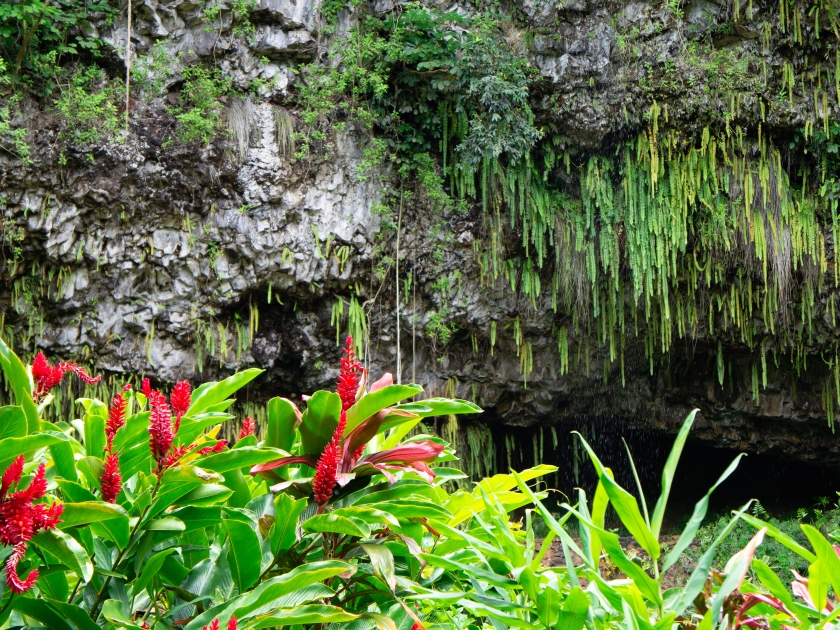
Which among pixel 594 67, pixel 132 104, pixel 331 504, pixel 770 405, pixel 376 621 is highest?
pixel 594 67

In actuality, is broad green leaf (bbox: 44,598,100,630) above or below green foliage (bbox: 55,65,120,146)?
below

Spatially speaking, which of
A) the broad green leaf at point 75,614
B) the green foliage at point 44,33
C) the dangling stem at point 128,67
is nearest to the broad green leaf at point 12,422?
the broad green leaf at point 75,614

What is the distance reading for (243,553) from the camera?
898 mm

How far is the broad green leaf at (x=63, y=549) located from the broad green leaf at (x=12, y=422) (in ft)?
0.43

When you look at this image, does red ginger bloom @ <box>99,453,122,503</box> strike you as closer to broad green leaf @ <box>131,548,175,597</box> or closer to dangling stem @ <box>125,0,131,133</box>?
broad green leaf @ <box>131,548,175,597</box>

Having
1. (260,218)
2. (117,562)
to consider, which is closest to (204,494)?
(117,562)

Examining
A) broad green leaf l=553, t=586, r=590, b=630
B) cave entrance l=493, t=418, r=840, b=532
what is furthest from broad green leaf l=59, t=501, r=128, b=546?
cave entrance l=493, t=418, r=840, b=532

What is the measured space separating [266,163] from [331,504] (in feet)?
14.6

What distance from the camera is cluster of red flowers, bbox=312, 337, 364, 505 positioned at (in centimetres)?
87

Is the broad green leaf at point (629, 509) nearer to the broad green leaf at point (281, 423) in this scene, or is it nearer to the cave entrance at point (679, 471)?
the broad green leaf at point (281, 423)

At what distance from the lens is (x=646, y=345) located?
573 centimetres

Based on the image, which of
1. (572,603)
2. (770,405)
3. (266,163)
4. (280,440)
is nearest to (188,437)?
(280,440)

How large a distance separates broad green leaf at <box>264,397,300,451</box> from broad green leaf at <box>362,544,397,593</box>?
228 mm

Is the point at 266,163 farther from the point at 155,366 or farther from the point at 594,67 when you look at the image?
the point at 594,67
